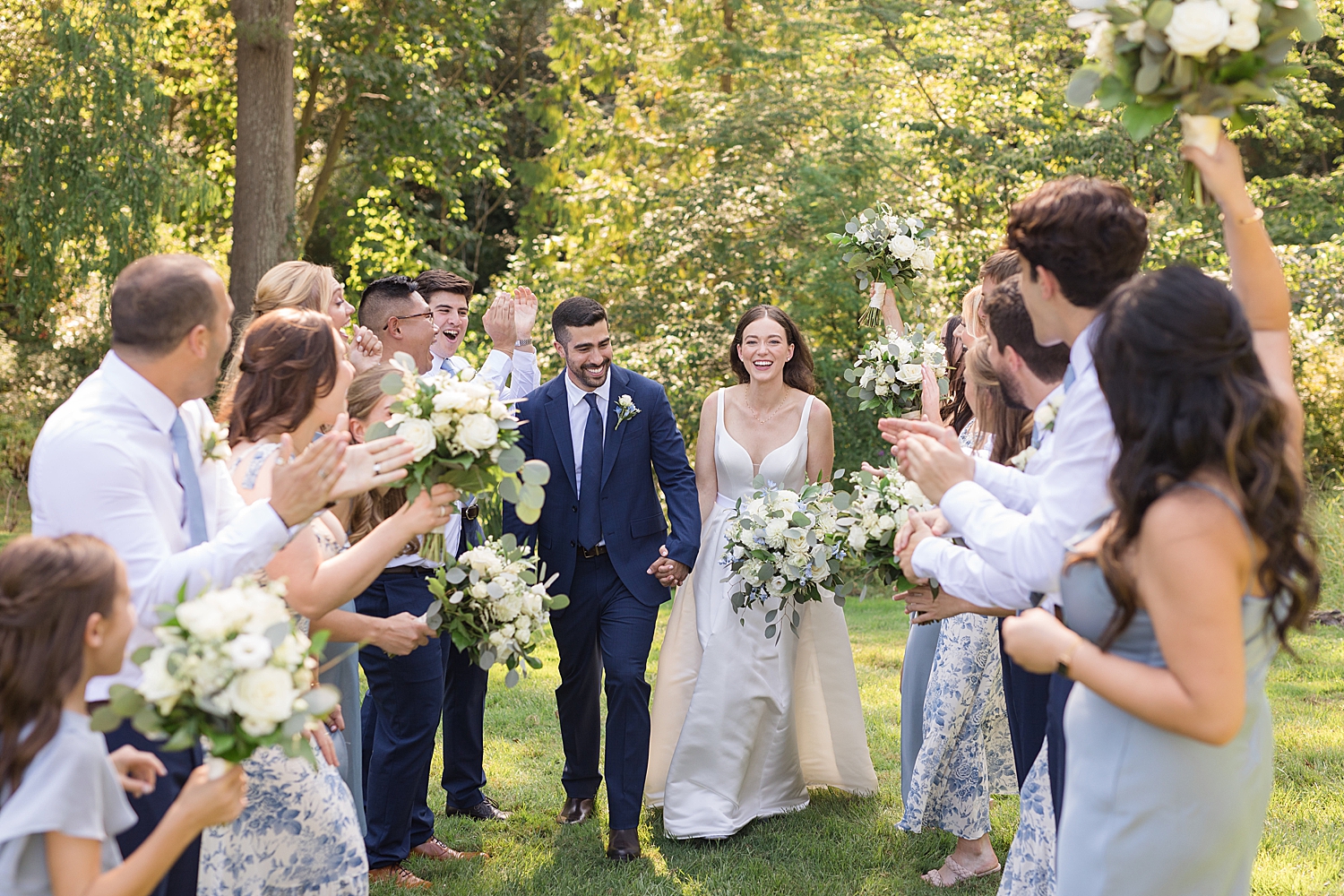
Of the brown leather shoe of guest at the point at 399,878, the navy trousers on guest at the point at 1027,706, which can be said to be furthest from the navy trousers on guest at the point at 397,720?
the navy trousers on guest at the point at 1027,706

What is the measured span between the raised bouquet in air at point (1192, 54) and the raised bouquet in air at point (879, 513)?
191 centimetres

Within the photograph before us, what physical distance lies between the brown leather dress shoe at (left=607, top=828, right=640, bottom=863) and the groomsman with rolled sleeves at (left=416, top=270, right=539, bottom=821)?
835 mm

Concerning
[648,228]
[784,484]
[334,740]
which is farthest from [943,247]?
[334,740]

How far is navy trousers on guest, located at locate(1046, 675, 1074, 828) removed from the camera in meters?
3.14

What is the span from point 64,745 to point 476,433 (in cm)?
146

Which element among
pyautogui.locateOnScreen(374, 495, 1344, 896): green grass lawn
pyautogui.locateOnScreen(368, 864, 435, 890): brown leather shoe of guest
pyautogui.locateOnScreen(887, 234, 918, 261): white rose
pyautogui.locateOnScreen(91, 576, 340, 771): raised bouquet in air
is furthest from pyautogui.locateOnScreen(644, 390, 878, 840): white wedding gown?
pyautogui.locateOnScreen(91, 576, 340, 771): raised bouquet in air

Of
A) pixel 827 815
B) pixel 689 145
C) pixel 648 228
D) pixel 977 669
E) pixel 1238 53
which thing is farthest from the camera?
pixel 689 145

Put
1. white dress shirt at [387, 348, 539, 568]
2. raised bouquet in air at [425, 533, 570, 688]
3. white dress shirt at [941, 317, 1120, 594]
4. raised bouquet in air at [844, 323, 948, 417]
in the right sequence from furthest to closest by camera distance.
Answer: white dress shirt at [387, 348, 539, 568] < raised bouquet in air at [844, 323, 948, 417] < raised bouquet in air at [425, 533, 570, 688] < white dress shirt at [941, 317, 1120, 594]

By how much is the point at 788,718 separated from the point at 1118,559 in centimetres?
366

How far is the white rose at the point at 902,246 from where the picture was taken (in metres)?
5.38

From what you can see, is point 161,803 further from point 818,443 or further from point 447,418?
point 818,443

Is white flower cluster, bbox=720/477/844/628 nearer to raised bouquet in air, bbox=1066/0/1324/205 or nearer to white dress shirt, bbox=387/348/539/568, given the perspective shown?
white dress shirt, bbox=387/348/539/568

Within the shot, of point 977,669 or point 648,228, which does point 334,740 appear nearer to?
point 977,669

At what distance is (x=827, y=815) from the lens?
19.0 ft
